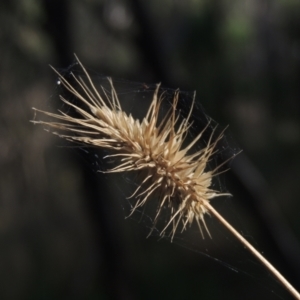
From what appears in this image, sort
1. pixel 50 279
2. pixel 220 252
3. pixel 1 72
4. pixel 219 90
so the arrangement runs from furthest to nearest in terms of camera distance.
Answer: pixel 219 90 → pixel 50 279 → pixel 220 252 → pixel 1 72

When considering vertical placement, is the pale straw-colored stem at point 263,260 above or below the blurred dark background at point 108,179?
below

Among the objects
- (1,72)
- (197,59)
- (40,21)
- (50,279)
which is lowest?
(50,279)

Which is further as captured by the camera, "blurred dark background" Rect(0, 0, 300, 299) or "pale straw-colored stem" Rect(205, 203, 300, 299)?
"blurred dark background" Rect(0, 0, 300, 299)

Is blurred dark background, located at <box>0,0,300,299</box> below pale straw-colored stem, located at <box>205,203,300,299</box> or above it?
above

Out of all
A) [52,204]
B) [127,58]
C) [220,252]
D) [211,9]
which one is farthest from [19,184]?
[211,9]

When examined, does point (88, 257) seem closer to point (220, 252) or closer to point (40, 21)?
point (220, 252)

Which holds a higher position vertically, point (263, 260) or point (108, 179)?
point (108, 179)

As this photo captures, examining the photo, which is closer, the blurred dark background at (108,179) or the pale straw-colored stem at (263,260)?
the pale straw-colored stem at (263,260)

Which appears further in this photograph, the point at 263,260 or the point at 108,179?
the point at 108,179
